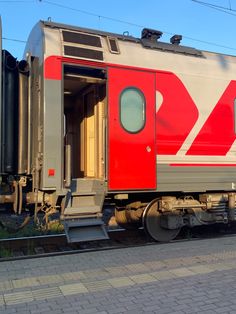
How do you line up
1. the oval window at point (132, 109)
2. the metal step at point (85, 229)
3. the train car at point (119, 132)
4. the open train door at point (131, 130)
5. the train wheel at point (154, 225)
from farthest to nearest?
the train wheel at point (154, 225)
the oval window at point (132, 109)
the open train door at point (131, 130)
the train car at point (119, 132)
the metal step at point (85, 229)

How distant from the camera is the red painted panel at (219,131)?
26.9ft

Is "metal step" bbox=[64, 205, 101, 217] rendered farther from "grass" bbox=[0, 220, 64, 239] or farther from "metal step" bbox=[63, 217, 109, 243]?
"grass" bbox=[0, 220, 64, 239]

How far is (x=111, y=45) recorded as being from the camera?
752cm

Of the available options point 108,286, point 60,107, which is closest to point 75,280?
point 108,286

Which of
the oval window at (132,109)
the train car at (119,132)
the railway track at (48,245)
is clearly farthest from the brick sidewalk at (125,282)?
the oval window at (132,109)

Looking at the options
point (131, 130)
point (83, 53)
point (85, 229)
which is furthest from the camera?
point (131, 130)

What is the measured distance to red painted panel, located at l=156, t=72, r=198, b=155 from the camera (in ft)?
25.5

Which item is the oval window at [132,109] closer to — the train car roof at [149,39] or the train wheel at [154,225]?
the train car roof at [149,39]

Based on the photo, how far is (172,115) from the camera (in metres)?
7.89

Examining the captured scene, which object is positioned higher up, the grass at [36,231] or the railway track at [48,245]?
the grass at [36,231]

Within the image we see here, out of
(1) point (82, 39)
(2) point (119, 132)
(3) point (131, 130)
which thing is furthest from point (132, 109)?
(1) point (82, 39)

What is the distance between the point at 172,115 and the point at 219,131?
1182 millimetres

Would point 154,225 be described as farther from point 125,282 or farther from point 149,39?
point 149,39

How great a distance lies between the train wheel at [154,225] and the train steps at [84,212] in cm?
123
